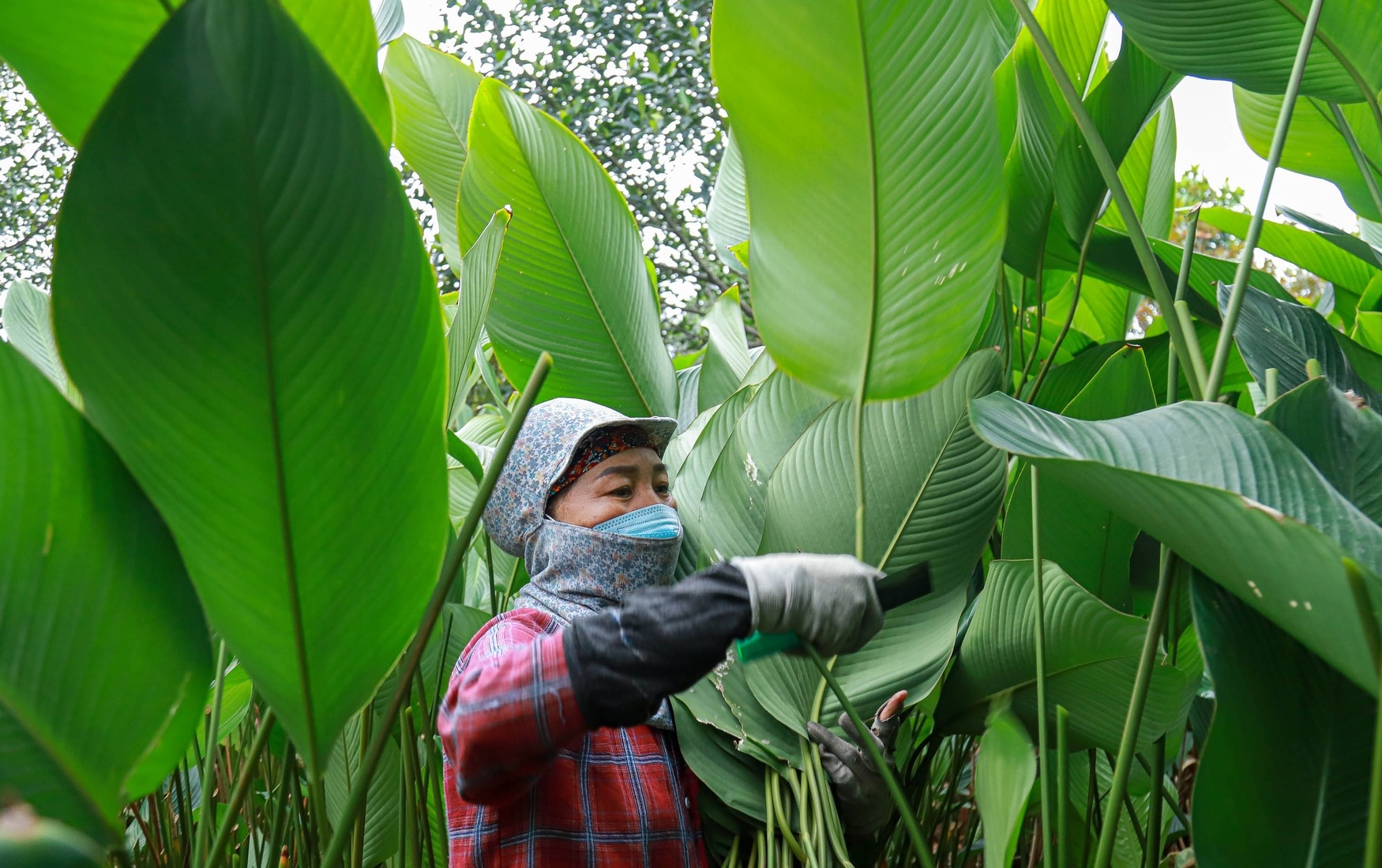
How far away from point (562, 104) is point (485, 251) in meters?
3.61

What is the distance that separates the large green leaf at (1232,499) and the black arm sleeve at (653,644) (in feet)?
0.69

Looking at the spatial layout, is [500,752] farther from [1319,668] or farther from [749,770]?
[1319,668]

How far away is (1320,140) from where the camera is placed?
0.88m

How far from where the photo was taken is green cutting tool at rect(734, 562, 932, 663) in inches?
24.5

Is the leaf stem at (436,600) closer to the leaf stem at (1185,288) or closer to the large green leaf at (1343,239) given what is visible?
the leaf stem at (1185,288)

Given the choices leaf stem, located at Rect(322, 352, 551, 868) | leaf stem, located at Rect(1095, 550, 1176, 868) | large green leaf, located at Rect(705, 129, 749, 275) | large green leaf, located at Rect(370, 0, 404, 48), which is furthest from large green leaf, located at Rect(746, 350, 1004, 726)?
large green leaf, located at Rect(705, 129, 749, 275)

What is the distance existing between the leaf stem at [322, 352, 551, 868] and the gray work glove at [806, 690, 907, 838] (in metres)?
0.35

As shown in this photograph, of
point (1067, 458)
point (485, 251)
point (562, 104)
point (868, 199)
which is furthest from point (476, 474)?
point (562, 104)

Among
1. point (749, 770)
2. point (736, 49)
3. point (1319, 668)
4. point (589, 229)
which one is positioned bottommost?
point (749, 770)

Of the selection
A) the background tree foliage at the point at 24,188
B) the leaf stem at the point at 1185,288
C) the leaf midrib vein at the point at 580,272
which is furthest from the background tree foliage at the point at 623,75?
the leaf stem at the point at 1185,288

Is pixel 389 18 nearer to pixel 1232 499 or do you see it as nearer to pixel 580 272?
pixel 580 272

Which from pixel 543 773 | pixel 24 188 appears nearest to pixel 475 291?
pixel 543 773

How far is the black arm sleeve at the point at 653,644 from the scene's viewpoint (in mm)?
608

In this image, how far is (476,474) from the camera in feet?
3.03
